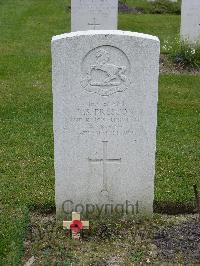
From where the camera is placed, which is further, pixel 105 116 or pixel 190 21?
pixel 190 21

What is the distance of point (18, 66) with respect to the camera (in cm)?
1172

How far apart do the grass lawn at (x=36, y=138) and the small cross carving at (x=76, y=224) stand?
44 cm

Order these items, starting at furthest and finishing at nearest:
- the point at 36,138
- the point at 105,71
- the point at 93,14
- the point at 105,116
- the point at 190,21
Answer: the point at 190,21 → the point at 93,14 → the point at 36,138 → the point at 105,116 → the point at 105,71

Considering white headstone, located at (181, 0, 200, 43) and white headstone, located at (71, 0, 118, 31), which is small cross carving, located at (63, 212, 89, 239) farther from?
white headstone, located at (181, 0, 200, 43)

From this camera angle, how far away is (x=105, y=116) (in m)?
5.04

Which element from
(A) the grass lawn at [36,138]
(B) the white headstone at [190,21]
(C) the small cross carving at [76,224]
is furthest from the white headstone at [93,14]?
(C) the small cross carving at [76,224]

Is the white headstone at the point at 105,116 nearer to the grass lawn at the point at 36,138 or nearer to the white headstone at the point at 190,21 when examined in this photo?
the grass lawn at the point at 36,138

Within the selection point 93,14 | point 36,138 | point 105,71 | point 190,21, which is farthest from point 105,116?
point 190,21

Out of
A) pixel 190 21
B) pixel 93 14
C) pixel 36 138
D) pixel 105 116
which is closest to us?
pixel 105 116

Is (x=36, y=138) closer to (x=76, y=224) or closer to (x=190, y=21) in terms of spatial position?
(x=76, y=224)

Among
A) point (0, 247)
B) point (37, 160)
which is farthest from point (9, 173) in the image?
point (0, 247)

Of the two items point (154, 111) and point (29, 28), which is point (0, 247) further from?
point (29, 28)

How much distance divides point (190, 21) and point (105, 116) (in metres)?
7.90

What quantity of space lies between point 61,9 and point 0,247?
15.1m
